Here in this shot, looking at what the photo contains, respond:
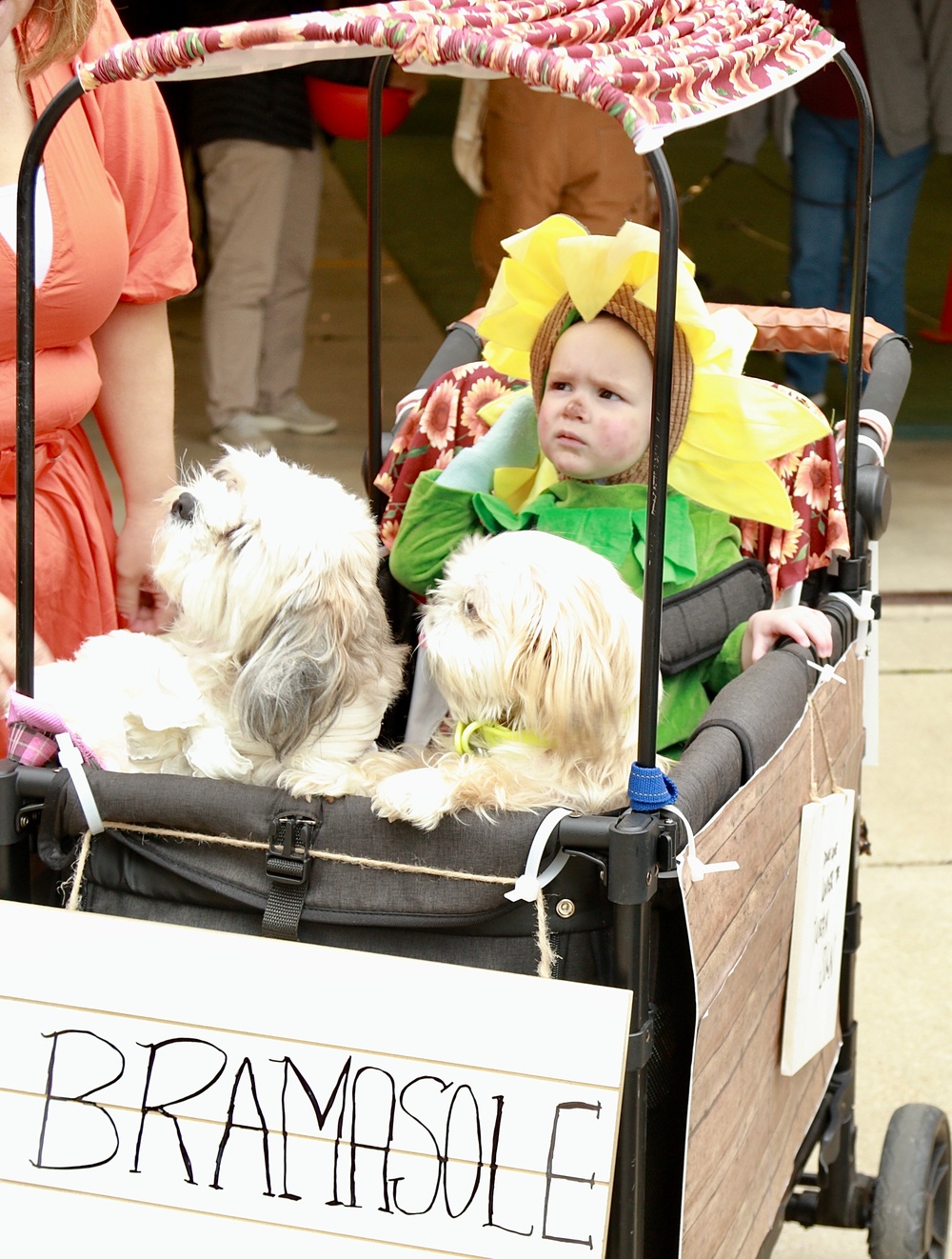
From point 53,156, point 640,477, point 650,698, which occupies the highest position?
point 53,156

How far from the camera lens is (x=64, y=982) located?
1.47 meters

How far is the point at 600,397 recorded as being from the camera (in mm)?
2021

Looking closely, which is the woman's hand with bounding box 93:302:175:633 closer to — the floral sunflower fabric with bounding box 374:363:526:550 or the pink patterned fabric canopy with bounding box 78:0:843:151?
the floral sunflower fabric with bounding box 374:363:526:550

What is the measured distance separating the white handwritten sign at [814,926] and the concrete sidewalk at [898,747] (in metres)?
0.81

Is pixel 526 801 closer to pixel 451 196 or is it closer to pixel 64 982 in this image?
pixel 64 982

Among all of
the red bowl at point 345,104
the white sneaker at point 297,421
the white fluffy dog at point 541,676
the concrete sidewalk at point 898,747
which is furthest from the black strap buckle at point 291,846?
the white sneaker at point 297,421

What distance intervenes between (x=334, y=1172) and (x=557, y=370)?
43.0 inches

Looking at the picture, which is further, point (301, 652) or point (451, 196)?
point (451, 196)

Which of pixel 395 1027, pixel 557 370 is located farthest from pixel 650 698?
pixel 557 370

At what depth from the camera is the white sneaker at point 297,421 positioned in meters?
6.18

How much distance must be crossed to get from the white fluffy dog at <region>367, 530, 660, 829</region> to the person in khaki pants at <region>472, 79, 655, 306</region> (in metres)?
3.45

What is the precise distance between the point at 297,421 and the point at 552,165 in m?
1.79

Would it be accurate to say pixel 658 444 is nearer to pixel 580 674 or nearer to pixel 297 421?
pixel 580 674

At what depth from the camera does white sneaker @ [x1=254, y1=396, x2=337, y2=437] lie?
20.3 feet
